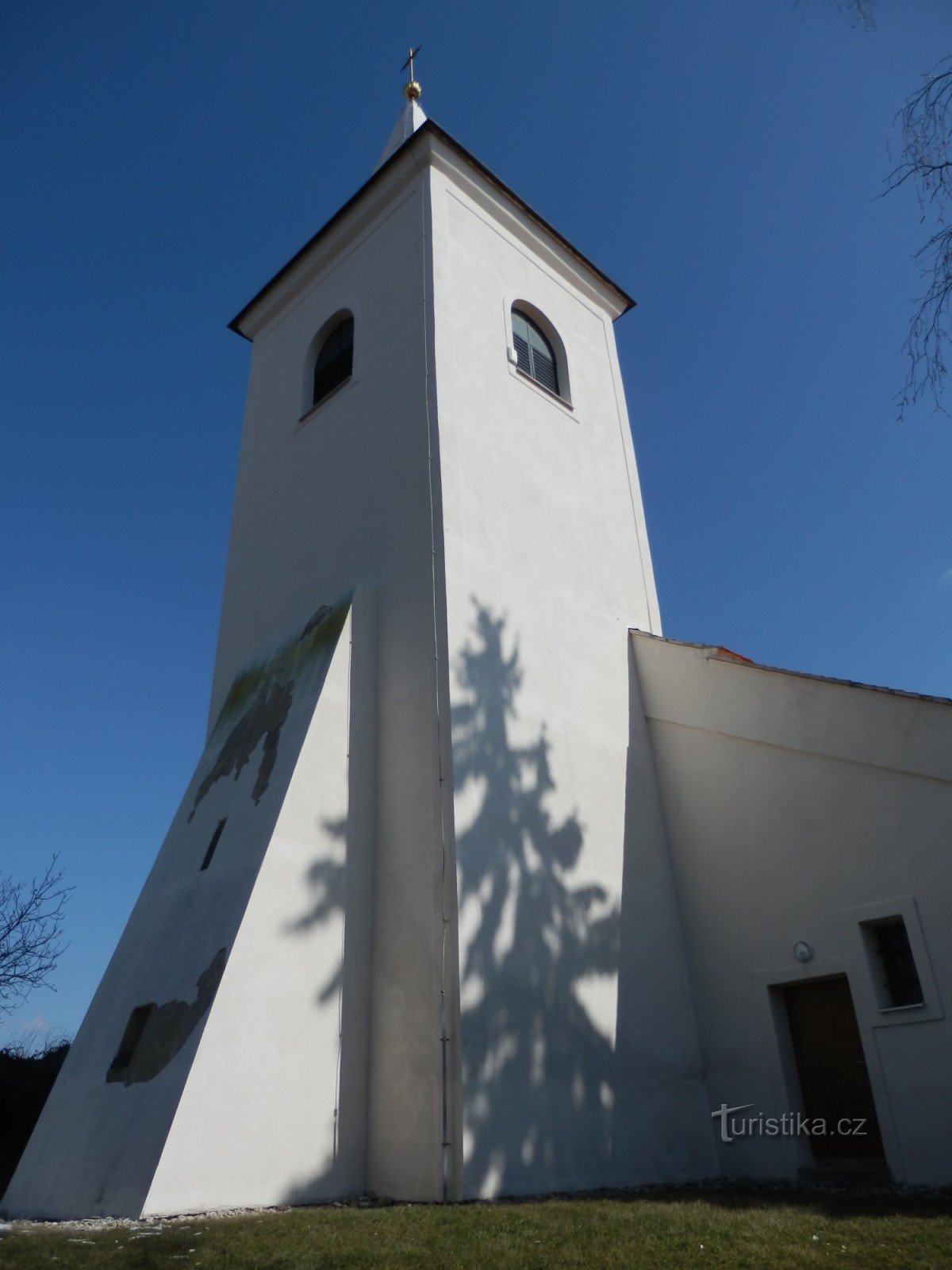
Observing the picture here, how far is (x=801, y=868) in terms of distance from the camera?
9.27m

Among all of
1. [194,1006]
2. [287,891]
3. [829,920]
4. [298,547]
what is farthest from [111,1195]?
[298,547]

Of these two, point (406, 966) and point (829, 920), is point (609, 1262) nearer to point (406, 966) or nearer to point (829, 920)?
point (406, 966)

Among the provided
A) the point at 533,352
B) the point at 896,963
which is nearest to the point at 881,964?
the point at 896,963

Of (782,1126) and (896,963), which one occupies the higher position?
(896,963)

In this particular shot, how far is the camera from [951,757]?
8.27 meters

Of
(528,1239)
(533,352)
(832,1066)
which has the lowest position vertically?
(528,1239)

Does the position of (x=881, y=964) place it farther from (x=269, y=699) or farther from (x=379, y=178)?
(x=379, y=178)

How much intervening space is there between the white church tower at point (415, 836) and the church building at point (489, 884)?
0.04 meters

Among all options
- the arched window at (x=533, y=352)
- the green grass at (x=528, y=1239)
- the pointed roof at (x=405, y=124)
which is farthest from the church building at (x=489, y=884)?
the pointed roof at (x=405, y=124)

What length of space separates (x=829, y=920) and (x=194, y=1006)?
5.70 meters

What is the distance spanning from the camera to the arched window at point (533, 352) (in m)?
13.2

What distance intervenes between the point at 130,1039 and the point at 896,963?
21.9ft

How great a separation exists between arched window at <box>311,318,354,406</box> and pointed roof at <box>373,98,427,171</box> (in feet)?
17.3

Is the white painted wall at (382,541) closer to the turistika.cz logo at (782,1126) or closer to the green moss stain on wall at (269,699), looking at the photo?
the green moss stain on wall at (269,699)
